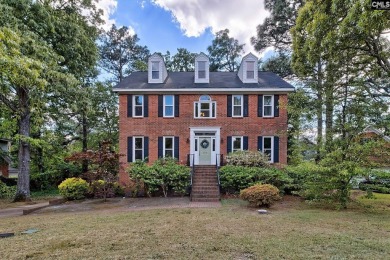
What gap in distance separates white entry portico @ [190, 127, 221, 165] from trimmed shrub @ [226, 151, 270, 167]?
138 centimetres

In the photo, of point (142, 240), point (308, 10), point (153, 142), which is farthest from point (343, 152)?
point (153, 142)

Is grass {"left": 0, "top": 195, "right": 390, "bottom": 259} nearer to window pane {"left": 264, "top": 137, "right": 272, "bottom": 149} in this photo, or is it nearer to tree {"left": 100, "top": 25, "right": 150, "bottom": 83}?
window pane {"left": 264, "top": 137, "right": 272, "bottom": 149}

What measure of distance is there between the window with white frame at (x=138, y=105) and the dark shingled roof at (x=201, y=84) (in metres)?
0.63

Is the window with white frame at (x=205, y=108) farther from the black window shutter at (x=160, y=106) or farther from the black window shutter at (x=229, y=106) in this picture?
the black window shutter at (x=160, y=106)

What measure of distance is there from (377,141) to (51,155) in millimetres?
20807

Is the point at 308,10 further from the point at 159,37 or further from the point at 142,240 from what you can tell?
the point at 159,37

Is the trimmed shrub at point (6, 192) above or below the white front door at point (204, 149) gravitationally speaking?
below

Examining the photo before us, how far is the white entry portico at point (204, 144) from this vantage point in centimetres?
1559

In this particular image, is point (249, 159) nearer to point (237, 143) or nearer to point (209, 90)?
point (237, 143)

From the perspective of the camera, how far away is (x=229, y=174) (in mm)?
13164

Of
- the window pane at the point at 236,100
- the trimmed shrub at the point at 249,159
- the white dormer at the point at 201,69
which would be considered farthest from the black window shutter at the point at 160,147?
the window pane at the point at 236,100

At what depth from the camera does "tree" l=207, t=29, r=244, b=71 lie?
96.0ft

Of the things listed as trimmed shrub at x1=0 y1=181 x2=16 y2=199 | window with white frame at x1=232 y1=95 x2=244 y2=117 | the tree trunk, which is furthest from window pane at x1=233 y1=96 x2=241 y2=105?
trimmed shrub at x1=0 y1=181 x2=16 y2=199

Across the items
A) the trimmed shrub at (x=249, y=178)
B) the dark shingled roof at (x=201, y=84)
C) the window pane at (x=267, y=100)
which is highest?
the dark shingled roof at (x=201, y=84)
